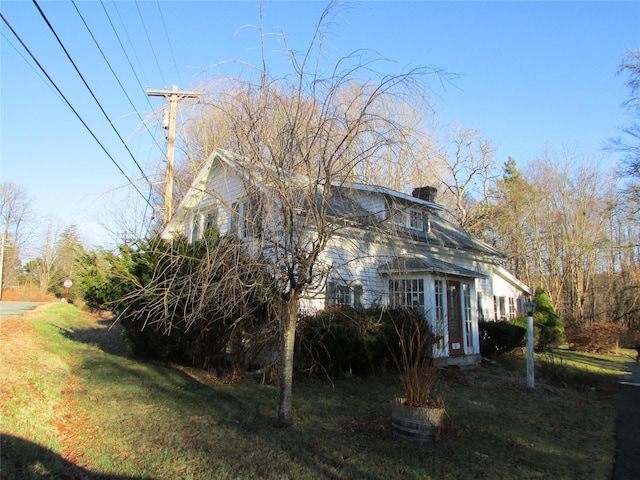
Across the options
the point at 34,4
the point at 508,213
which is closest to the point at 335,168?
the point at 34,4

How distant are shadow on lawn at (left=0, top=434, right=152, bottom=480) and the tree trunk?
82.7 inches

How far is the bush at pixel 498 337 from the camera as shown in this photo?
16.1 metres

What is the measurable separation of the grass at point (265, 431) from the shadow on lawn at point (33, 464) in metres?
0.02

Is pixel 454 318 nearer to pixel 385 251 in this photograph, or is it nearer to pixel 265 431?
pixel 385 251

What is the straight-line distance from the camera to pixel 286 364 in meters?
6.04

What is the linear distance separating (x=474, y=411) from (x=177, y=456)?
5158 millimetres

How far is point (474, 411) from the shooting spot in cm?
759

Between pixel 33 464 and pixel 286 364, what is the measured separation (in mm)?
3014

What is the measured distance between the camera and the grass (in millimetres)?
4699

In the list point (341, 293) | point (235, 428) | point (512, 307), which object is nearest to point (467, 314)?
point (341, 293)

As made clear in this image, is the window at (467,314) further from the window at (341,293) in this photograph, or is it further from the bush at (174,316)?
the bush at (174,316)

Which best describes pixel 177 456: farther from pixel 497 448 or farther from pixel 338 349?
pixel 338 349

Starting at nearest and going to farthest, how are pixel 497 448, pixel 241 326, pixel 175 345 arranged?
pixel 497 448 < pixel 241 326 < pixel 175 345

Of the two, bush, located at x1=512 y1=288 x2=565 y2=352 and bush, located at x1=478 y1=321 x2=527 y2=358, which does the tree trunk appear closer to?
bush, located at x1=478 y1=321 x2=527 y2=358
